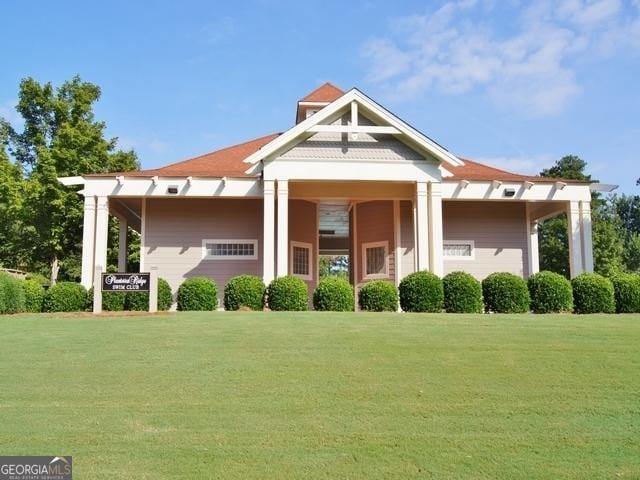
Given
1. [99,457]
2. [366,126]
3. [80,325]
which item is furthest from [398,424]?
[366,126]

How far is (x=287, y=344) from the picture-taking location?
8875 mm

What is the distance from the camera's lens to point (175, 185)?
17.9 m

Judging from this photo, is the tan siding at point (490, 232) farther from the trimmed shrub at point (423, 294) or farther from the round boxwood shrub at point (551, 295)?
the trimmed shrub at point (423, 294)

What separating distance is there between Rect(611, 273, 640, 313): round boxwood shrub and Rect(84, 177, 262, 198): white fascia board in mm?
10051

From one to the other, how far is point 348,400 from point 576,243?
46.1ft

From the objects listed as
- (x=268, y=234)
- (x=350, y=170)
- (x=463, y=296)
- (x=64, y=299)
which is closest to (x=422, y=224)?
(x=350, y=170)

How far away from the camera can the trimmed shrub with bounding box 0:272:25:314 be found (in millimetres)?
13828

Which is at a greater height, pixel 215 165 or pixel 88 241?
pixel 215 165

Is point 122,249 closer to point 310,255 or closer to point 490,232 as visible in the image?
point 310,255

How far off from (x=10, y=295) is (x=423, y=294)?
32.3ft

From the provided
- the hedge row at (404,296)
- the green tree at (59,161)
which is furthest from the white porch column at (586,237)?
the green tree at (59,161)

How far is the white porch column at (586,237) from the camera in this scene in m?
17.9

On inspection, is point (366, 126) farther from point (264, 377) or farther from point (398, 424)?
point (398, 424)
